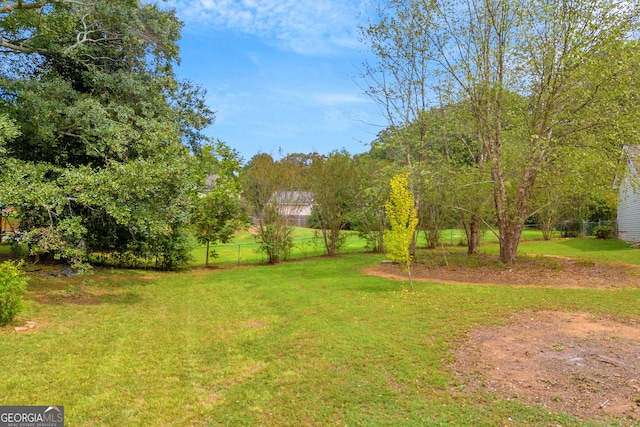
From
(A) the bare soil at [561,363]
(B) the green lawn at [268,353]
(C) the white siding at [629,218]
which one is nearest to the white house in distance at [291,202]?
(B) the green lawn at [268,353]

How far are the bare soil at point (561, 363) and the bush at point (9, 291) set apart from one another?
21.2 ft

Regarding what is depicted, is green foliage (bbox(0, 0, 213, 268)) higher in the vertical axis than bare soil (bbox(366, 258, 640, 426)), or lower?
higher

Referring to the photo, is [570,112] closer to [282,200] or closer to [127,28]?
[282,200]

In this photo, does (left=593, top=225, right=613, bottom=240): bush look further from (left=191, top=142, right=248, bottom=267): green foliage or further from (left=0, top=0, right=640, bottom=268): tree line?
(left=191, top=142, right=248, bottom=267): green foliage

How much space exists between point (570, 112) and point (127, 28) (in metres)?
11.9

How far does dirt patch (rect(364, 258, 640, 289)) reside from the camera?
381 inches

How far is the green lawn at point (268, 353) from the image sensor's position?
11.8 feet

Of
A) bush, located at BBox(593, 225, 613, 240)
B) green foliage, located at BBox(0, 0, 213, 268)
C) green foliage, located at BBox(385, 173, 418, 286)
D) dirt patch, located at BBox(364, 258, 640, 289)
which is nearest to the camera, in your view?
green foliage, located at BBox(0, 0, 213, 268)

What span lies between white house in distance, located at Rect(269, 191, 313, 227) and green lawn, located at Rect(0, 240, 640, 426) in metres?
6.48

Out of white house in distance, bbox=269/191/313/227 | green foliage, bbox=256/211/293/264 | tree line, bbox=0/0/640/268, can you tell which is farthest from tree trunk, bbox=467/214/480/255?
green foliage, bbox=256/211/293/264

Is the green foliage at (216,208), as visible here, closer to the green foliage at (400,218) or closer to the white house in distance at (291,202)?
the white house in distance at (291,202)

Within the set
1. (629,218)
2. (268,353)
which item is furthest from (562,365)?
(629,218)

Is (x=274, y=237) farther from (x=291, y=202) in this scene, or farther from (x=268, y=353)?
(x=268, y=353)

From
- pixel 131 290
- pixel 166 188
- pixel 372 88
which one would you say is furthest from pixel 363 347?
pixel 372 88
